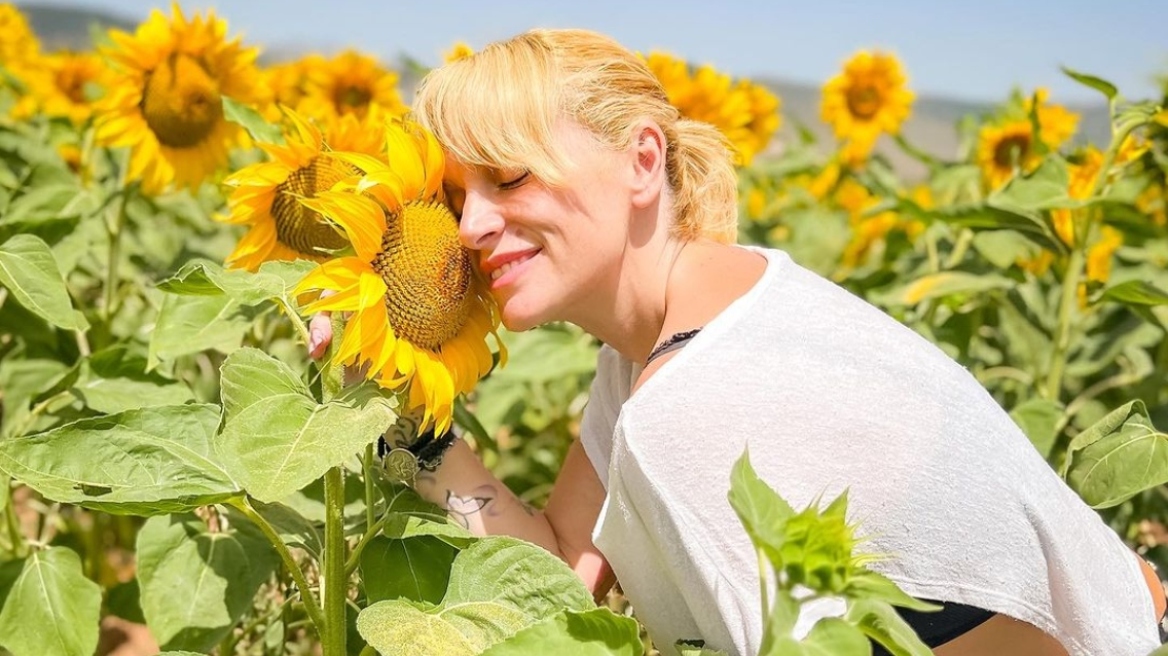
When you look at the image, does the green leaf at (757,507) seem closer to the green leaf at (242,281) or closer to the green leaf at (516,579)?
the green leaf at (516,579)

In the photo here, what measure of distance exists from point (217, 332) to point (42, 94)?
83.3 inches

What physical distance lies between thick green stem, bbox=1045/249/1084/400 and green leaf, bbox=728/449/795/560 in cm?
138

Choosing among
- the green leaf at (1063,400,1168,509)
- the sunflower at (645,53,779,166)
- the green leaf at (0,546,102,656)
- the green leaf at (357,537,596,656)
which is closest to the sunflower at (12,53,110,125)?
the sunflower at (645,53,779,166)

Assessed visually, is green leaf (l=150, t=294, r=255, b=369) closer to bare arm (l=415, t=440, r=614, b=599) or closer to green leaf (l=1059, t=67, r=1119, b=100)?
bare arm (l=415, t=440, r=614, b=599)

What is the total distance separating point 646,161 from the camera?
4.43 feet

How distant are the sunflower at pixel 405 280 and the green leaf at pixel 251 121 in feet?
1.13

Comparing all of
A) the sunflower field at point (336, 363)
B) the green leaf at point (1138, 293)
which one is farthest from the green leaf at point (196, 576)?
the green leaf at point (1138, 293)

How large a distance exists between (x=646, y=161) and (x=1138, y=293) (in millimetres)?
880

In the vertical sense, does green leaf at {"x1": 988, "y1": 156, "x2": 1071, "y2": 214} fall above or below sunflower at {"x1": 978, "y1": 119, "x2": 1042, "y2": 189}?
above

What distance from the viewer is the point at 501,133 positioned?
4.14ft

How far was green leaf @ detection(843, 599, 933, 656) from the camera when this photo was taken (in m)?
0.87

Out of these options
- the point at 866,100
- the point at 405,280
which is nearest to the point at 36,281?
the point at 405,280

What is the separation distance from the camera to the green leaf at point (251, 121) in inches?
61.2

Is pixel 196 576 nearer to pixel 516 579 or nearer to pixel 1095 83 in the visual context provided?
pixel 516 579
